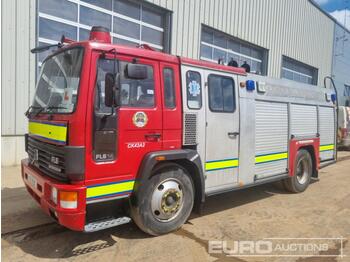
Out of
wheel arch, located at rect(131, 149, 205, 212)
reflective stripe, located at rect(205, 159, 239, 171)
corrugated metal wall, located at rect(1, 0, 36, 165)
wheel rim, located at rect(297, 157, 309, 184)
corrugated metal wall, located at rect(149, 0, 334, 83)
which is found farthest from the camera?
corrugated metal wall, located at rect(149, 0, 334, 83)

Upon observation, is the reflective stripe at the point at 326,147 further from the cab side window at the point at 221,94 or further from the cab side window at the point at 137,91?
the cab side window at the point at 137,91

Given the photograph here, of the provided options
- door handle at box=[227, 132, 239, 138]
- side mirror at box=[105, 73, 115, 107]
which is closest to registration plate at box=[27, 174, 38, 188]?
side mirror at box=[105, 73, 115, 107]

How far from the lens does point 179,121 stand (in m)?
4.51

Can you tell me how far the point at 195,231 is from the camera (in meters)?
4.63

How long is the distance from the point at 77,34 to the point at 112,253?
7.83 m

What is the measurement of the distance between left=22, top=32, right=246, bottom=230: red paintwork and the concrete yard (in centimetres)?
57

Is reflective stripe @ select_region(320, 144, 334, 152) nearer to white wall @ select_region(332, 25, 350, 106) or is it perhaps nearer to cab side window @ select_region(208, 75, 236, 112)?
cab side window @ select_region(208, 75, 236, 112)

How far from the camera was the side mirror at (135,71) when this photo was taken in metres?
3.81

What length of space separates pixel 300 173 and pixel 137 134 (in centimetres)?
472

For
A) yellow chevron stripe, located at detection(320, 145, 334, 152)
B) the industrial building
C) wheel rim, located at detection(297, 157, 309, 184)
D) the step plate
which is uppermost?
the industrial building

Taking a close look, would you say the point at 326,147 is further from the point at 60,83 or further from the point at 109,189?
the point at 60,83

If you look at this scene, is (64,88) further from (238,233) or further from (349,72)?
(349,72)

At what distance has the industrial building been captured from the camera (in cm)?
834

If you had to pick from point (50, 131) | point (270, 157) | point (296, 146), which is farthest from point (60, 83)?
point (296, 146)
